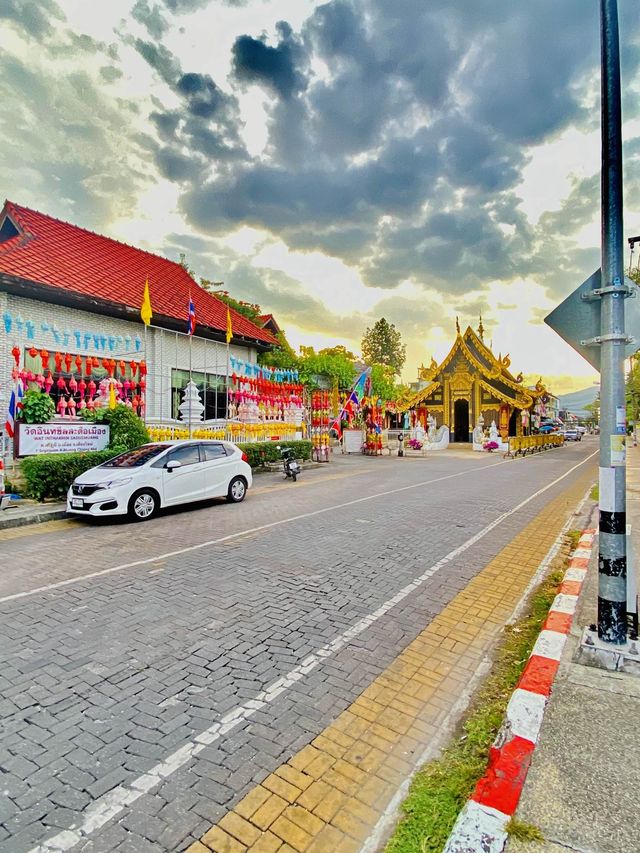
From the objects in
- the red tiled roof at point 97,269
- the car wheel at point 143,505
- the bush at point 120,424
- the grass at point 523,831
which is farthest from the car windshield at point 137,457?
the grass at point 523,831

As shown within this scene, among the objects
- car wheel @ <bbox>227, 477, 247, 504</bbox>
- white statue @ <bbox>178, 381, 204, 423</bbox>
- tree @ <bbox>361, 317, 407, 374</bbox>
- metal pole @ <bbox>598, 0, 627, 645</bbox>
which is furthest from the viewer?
tree @ <bbox>361, 317, 407, 374</bbox>

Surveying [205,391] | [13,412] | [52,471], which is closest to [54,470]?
[52,471]

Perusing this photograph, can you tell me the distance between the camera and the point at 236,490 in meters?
11.4

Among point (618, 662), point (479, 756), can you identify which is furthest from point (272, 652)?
point (618, 662)

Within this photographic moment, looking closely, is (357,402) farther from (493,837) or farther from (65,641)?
(493,837)

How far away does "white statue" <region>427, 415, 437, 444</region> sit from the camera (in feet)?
125

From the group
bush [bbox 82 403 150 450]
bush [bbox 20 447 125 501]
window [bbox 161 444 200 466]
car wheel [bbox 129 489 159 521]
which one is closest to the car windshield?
window [bbox 161 444 200 466]

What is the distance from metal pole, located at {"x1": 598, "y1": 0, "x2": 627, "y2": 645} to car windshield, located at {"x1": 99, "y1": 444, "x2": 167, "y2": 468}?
8.30 metres

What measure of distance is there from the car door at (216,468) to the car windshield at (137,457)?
1.02 meters

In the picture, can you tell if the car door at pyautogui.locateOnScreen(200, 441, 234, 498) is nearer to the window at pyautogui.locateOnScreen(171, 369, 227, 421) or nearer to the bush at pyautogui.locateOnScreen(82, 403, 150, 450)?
the bush at pyautogui.locateOnScreen(82, 403, 150, 450)

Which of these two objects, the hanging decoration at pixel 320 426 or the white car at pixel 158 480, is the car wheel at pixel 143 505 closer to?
the white car at pixel 158 480

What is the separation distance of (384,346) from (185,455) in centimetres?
7897

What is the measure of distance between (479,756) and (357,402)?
80.9ft

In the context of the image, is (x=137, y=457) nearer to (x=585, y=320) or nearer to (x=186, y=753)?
(x=186, y=753)
